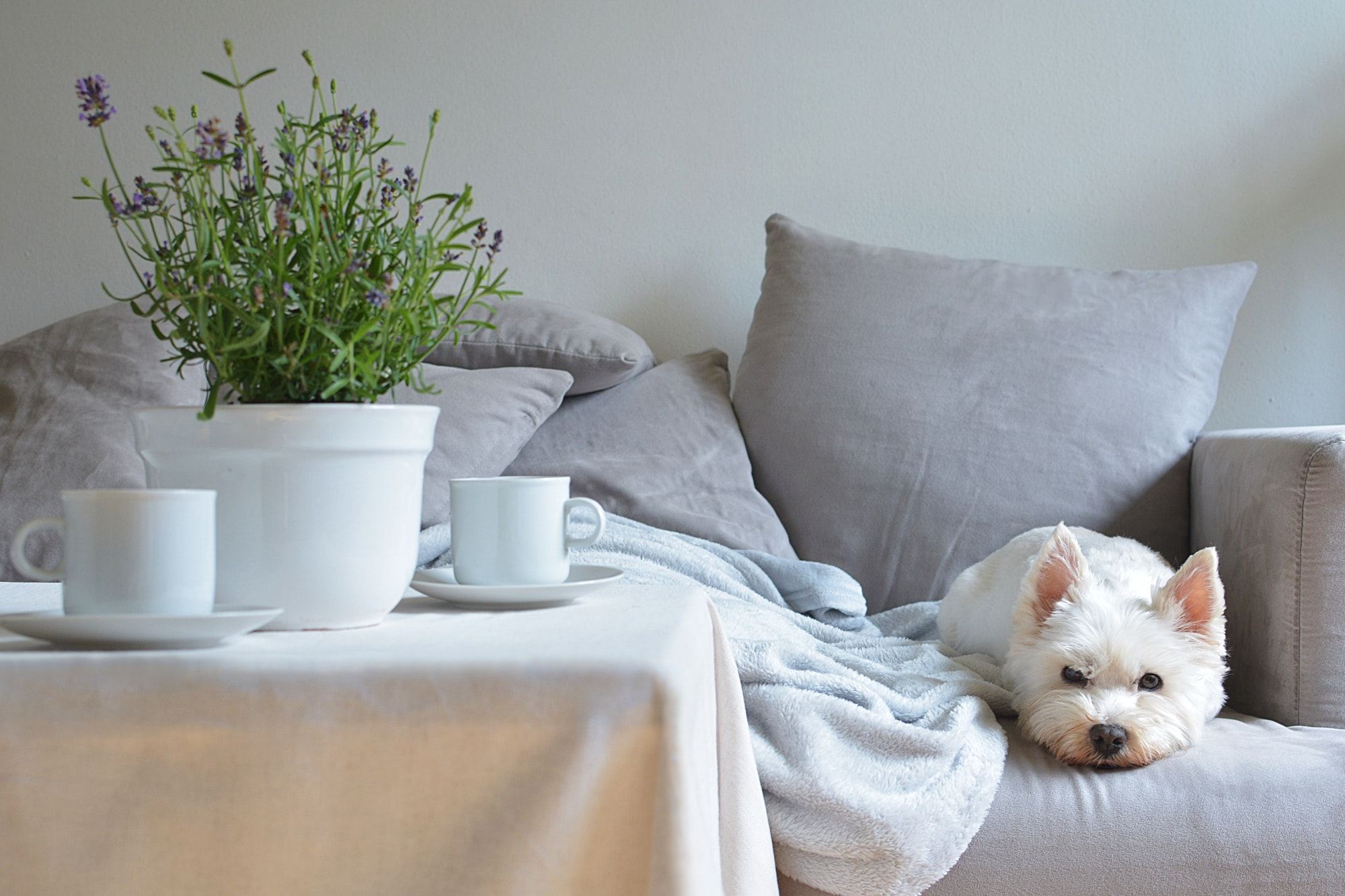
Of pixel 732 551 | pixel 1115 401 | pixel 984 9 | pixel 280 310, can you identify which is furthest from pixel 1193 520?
pixel 280 310

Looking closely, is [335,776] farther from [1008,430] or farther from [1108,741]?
[1008,430]

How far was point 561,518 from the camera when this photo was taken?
2.48ft

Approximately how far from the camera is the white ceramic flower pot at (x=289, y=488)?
0.59m

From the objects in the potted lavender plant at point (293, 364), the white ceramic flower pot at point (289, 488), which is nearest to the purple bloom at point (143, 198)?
the potted lavender plant at point (293, 364)

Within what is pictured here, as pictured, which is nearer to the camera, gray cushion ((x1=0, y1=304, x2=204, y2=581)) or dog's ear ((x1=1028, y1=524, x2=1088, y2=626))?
dog's ear ((x1=1028, y1=524, x2=1088, y2=626))

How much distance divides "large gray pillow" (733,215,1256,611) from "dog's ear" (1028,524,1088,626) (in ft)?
1.25

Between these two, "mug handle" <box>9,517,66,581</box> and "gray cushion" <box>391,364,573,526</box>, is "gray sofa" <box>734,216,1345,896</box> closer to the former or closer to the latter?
"gray cushion" <box>391,364,573,526</box>

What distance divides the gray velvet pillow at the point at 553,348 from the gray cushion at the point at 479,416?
0.14ft

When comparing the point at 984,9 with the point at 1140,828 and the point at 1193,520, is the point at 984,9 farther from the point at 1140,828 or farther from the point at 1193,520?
the point at 1140,828

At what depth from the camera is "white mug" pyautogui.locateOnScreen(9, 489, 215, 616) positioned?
1.73 ft

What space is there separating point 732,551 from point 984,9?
1.33 meters

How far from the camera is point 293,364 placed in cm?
58

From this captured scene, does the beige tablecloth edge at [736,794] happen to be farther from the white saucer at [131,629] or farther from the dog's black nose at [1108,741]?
the dog's black nose at [1108,741]

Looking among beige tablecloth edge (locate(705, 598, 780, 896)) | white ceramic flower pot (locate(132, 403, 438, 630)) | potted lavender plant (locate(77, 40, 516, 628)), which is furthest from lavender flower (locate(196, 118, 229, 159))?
beige tablecloth edge (locate(705, 598, 780, 896))
